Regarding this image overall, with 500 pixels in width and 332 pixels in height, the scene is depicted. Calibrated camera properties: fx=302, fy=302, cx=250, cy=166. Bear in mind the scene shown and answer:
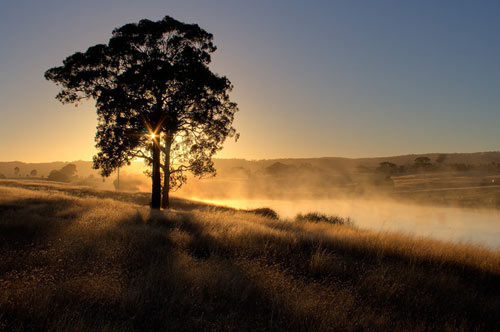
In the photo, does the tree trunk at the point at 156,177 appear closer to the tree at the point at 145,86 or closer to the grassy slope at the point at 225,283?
the tree at the point at 145,86

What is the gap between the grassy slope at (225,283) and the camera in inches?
177

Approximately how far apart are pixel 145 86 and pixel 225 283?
14720mm

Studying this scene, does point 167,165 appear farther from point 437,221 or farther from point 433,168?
point 433,168

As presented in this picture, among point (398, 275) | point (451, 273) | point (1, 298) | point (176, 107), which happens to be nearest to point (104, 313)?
point (1, 298)

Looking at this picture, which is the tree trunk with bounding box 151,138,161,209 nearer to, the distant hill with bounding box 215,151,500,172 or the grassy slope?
the grassy slope

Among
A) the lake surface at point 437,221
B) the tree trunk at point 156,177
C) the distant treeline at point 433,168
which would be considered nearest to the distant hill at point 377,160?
the distant treeline at point 433,168

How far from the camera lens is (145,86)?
689 inches

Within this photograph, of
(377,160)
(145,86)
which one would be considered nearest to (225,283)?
(145,86)

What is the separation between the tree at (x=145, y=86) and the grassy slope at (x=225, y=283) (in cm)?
922

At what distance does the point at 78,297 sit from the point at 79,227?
198 inches

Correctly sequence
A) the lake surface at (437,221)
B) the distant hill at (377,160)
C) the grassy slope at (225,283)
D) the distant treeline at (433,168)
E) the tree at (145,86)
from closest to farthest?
the grassy slope at (225,283)
the tree at (145,86)
the lake surface at (437,221)
the distant treeline at (433,168)
the distant hill at (377,160)

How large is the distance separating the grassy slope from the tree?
922 centimetres

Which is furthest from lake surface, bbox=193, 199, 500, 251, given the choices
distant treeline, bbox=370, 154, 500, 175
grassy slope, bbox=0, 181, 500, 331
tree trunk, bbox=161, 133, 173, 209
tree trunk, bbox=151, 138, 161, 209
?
distant treeline, bbox=370, 154, 500, 175

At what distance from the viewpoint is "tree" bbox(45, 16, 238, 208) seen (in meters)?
17.5
